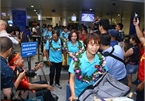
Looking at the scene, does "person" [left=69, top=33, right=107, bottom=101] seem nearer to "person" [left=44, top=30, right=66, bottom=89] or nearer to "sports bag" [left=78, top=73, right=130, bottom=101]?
"sports bag" [left=78, top=73, right=130, bottom=101]

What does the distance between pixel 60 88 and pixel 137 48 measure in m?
1.82

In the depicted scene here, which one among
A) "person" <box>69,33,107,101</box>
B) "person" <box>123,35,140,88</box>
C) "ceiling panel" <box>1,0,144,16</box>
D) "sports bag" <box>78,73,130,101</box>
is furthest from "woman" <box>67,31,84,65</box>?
"ceiling panel" <box>1,0,144,16</box>

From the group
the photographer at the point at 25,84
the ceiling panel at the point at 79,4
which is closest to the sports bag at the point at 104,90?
the photographer at the point at 25,84

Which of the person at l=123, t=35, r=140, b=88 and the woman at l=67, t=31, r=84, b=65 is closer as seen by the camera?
the person at l=123, t=35, r=140, b=88

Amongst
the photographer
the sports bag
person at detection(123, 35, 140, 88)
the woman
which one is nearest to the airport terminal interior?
the woman

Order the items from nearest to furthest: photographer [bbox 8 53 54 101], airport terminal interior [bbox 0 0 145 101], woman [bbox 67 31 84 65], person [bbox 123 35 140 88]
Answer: photographer [bbox 8 53 54 101] < person [bbox 123 35 140 88] < woman [bbox 67 31 84 65] < airport terminal interior [bbox 0 0 145 101]

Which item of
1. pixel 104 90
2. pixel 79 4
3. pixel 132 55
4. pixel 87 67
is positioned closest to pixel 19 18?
pixel 79 4

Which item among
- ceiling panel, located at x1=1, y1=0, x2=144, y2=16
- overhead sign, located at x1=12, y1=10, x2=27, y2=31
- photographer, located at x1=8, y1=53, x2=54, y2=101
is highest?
ceiling panel, located at x1=1, y1=0, x2=144, y2=16

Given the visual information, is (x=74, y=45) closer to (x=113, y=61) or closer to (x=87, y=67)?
(x=113, y=61)

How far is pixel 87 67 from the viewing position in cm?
152

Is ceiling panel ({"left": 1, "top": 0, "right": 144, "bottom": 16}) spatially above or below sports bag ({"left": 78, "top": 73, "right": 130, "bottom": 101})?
above

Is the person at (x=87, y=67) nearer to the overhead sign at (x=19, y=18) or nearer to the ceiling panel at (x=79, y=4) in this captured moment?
the ceiling panel at (x=79, y=4)

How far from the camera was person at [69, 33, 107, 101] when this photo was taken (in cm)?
150

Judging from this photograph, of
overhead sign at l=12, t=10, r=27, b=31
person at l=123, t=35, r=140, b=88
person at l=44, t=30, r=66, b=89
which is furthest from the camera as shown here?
overhead sign at l=12, t=10, r=27, b=31
